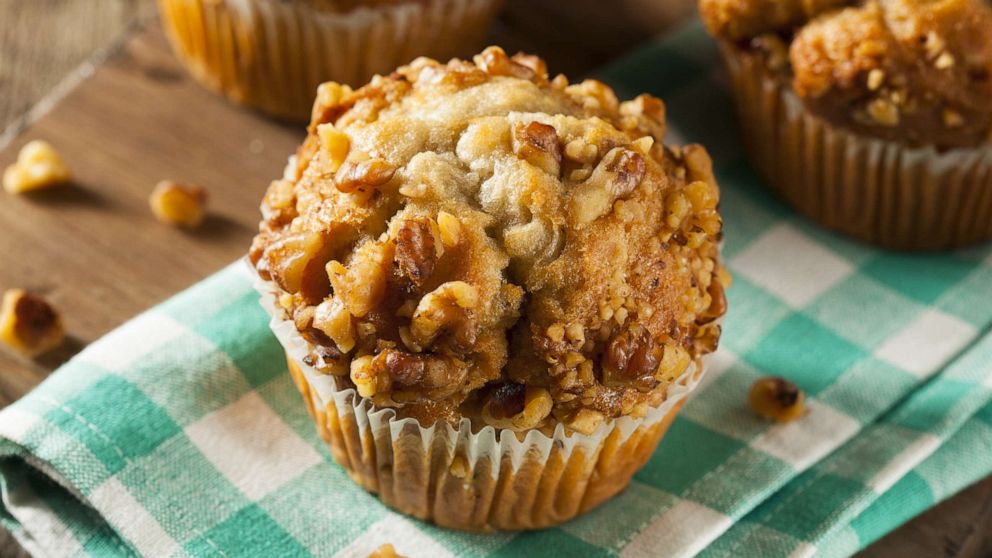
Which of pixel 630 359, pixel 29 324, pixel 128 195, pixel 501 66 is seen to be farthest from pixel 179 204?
pixel 630 359

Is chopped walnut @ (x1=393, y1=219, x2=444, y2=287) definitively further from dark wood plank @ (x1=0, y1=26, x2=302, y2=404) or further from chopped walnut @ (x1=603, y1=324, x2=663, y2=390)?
dark wood plank @ (x1=0, y1=26, x2=302, y2=404)

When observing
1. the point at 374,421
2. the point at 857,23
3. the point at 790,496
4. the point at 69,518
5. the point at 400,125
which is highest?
the point at 400,125

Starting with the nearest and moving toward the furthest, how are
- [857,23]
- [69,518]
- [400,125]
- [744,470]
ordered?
[400,125], [69,518], [744,470], [857,23]

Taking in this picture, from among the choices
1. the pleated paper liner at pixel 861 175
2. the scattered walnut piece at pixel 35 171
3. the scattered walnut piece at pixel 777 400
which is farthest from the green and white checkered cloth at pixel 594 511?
the scattered walnut piece at pixel 35 171

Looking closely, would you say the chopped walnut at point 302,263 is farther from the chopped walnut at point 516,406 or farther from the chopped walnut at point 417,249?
the chopped walnut at point 516,406

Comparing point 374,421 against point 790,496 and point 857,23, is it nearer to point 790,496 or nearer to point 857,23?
point 790,496

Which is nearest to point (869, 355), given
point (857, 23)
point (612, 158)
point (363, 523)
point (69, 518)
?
point (857, 23)
